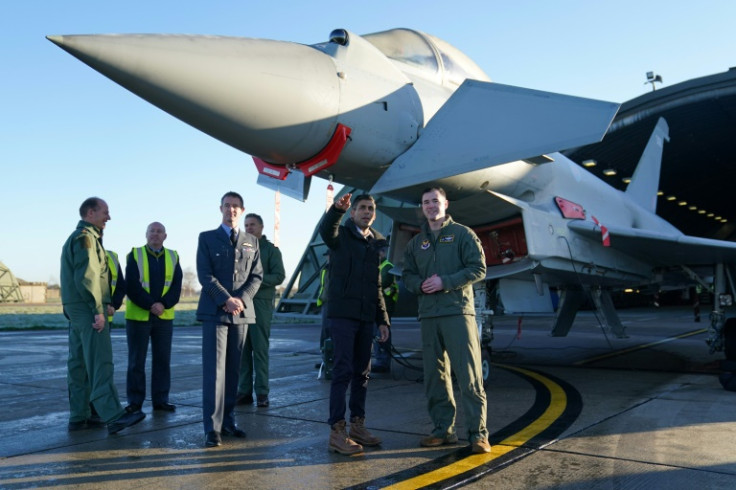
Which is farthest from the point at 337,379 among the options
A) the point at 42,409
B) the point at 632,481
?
the point at 42,409

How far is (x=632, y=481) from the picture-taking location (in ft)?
10.1

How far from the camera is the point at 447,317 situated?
399 cm

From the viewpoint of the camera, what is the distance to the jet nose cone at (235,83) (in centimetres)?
367

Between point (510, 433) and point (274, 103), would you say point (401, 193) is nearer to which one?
point (274, 103)

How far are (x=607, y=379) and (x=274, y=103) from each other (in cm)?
544

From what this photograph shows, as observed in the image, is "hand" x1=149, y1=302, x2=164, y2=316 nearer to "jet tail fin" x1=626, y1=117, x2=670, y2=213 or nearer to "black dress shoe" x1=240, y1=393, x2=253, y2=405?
"black dress shoe" x1=240, y1=393, x2=253, y2=405

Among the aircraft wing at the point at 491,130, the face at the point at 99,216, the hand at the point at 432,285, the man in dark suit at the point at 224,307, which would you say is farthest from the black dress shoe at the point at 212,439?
the aircraft wing at the point at 491,130

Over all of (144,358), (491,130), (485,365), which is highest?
(491,130)

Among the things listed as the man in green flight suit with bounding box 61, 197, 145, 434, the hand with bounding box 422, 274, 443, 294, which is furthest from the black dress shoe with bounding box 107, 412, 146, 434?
the hand with bounding box 422, 274, 443, 294

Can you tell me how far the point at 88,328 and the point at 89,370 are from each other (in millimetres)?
324

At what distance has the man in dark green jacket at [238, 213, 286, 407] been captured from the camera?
564 cm

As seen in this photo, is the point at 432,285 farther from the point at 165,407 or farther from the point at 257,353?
the point at 165,407

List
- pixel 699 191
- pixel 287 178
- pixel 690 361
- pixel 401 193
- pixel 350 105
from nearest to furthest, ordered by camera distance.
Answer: pixel 350 105
pixel 287 178
pixel 401 193
pixel 690 361
pixel 699 191

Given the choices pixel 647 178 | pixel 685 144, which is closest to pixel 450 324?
pixel 647 178
